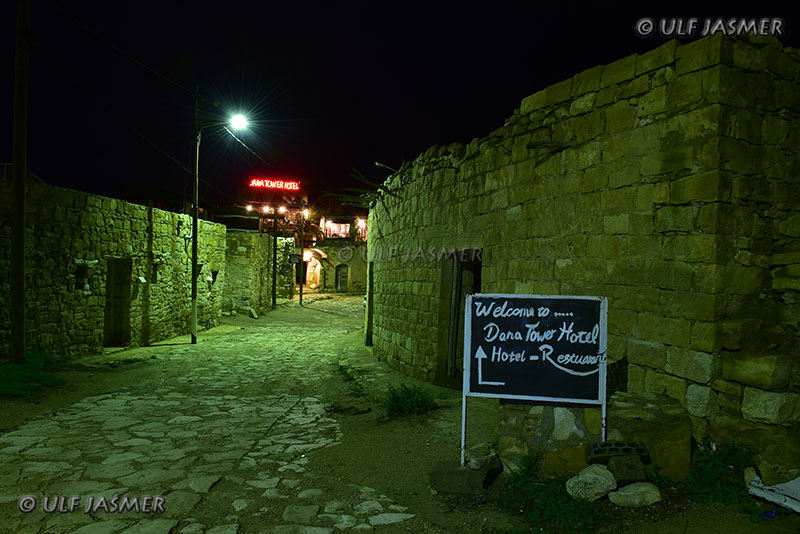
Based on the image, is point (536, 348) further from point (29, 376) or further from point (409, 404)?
point (29, 376)

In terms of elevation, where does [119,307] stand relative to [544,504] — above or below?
above

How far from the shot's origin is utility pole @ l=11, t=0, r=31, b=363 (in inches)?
313

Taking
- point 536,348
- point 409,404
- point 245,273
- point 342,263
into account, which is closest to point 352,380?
point 409,404

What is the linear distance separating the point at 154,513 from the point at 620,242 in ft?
14.6

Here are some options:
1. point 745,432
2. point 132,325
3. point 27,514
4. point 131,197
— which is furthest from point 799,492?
point 131,197

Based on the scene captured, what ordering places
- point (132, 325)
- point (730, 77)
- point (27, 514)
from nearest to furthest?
point (27, 514)
point (730, 77)
point (132, 325)

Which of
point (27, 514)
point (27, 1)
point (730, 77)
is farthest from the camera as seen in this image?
point (27, 1)

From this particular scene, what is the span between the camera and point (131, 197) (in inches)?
1447

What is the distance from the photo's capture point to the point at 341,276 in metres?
36.3

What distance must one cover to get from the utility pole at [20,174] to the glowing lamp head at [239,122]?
4893 mm

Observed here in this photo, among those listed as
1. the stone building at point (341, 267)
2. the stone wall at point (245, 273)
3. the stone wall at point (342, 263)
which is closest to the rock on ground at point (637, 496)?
the stone wall at point (245, 273)

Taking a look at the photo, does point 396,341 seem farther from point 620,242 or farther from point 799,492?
point 799,492

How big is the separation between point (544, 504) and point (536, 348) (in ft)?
3.89

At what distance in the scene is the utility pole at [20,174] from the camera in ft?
26.1
